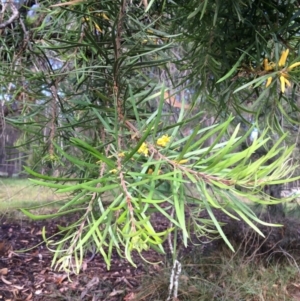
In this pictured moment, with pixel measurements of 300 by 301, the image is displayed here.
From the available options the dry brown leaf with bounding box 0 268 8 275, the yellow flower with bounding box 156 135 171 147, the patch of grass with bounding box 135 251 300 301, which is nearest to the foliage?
the yellow flower with bounding box 156 135 171 147

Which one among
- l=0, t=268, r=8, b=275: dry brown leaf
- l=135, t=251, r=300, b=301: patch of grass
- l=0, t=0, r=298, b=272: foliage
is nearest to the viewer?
l=0, t=0, r=298, b=272: foliage

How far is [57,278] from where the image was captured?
1.93m

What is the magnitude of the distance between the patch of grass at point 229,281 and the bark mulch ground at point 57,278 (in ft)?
0.49

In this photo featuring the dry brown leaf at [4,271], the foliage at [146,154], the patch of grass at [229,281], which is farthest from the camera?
the dry brown leaf at [4,271]

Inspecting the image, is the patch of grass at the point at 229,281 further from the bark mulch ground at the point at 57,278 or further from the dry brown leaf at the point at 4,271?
the dry brown leaf at the point at 4,271

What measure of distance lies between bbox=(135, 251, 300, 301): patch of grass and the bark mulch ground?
150 millimetres

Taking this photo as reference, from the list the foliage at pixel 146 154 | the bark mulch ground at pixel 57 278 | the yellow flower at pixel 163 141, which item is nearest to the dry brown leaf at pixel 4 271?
the bark mulch ground at pixel 57 278

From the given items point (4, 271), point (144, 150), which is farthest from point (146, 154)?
point (4, 271)

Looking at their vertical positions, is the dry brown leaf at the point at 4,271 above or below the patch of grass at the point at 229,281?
below

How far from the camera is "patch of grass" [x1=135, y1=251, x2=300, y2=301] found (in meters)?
1.68

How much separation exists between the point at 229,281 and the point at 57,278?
893 mm

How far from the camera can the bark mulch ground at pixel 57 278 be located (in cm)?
173

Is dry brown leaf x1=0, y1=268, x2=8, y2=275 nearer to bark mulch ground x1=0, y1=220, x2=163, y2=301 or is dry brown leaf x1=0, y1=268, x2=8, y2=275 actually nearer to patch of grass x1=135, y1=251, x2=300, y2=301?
bark mulch ground x1=0, y1=220, x2=163, y2=301

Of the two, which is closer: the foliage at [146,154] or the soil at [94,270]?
the foliage at [146,154]
